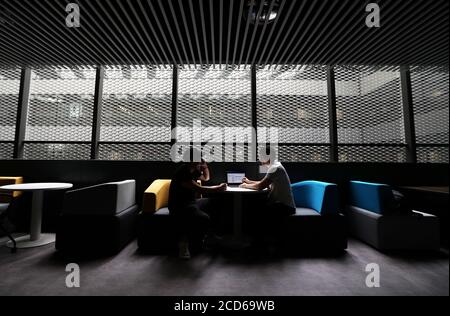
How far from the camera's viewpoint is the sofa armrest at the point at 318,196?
2645 mm

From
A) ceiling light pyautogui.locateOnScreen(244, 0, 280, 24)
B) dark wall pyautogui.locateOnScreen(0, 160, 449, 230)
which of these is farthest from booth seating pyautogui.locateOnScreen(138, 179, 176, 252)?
ceiling light pyautogui.locateOnScreen(244, 0, 280, 24)

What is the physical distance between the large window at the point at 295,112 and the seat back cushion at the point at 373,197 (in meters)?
0.99

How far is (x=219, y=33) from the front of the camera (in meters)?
2.79

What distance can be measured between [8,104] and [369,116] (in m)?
7.40

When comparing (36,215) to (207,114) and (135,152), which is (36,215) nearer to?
(135,152)

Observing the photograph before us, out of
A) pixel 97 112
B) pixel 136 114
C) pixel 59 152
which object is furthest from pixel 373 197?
pixel 59 152

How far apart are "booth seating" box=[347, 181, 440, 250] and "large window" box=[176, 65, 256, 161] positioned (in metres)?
2.36

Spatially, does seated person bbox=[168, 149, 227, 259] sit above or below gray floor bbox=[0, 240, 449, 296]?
above

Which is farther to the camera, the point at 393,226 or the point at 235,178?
the point at 235,178

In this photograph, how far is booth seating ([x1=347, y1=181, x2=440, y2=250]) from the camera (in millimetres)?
2510

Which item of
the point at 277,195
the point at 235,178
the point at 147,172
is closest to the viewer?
the point at 277,195

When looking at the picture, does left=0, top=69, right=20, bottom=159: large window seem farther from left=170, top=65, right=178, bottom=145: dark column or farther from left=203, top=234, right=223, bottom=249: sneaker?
left=203, top=234, right=223, bottom=249: sneaker

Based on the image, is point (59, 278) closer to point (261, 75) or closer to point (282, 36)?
point (282, 36)

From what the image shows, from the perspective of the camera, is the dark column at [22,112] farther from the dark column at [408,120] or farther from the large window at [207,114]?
the dark column at [408,120]
